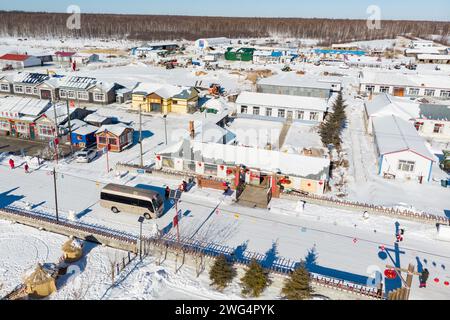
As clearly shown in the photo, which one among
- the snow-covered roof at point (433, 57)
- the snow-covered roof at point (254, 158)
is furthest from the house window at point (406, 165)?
the snow-covered roof at point (433, 57)

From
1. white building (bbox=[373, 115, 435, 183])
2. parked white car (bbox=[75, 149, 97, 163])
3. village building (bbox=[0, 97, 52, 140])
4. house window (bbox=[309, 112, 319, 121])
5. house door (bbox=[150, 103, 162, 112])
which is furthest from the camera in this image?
house door (bbox=[150, 103, 162, 112])

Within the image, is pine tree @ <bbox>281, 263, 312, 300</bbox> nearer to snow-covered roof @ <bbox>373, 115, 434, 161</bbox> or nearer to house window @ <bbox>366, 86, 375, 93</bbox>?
snow-covered roof @ <bbox>373, 115, 434, 161</bbox>

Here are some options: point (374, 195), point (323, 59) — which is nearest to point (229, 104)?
point (374, 195)

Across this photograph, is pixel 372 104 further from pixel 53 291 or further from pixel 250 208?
pixel 53 291

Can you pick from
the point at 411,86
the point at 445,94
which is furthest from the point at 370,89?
the point at 445,94

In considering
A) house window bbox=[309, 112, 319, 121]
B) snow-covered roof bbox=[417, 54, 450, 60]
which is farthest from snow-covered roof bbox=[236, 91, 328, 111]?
snow-covered roof bbox=[417, 54, 450, 60]

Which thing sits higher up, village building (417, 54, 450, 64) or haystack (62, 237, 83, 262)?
village building (417, 54, 450, 64)

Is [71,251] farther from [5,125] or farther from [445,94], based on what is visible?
[445,94]
